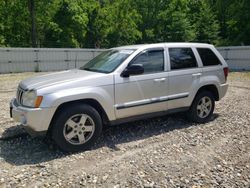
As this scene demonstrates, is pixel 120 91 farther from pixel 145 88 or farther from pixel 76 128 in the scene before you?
pixel 76 128

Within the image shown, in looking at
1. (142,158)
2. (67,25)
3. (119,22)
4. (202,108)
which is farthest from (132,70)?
(119,22)

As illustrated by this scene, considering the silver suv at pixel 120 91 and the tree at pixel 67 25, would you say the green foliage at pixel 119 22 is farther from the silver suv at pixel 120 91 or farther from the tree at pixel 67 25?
the silver suv at pixel 120 91

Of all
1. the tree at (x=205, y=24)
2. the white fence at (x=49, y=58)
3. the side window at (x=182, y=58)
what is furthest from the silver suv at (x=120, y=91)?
the tree at (x=205, y=24)

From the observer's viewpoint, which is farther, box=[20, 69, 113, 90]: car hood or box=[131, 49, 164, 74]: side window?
box=[131, 49, 164, 74]: side window

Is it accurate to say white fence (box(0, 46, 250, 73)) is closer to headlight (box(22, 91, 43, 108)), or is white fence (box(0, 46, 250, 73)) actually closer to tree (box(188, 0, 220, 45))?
headlight (box(22, 91, 43, 108))

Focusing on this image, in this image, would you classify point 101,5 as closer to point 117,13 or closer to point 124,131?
point 117,13

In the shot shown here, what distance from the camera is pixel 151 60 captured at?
513cm

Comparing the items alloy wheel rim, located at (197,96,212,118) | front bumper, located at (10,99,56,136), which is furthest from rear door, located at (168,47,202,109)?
front bumper, located at (10,99,56,136)

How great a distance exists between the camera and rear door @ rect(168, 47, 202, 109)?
5297mm

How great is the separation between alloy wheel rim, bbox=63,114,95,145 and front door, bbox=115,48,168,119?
558mm

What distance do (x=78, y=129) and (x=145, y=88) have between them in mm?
1468

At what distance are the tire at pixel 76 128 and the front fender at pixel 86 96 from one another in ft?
0.58

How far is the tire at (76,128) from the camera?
4.20m

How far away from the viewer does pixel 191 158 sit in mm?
4137
